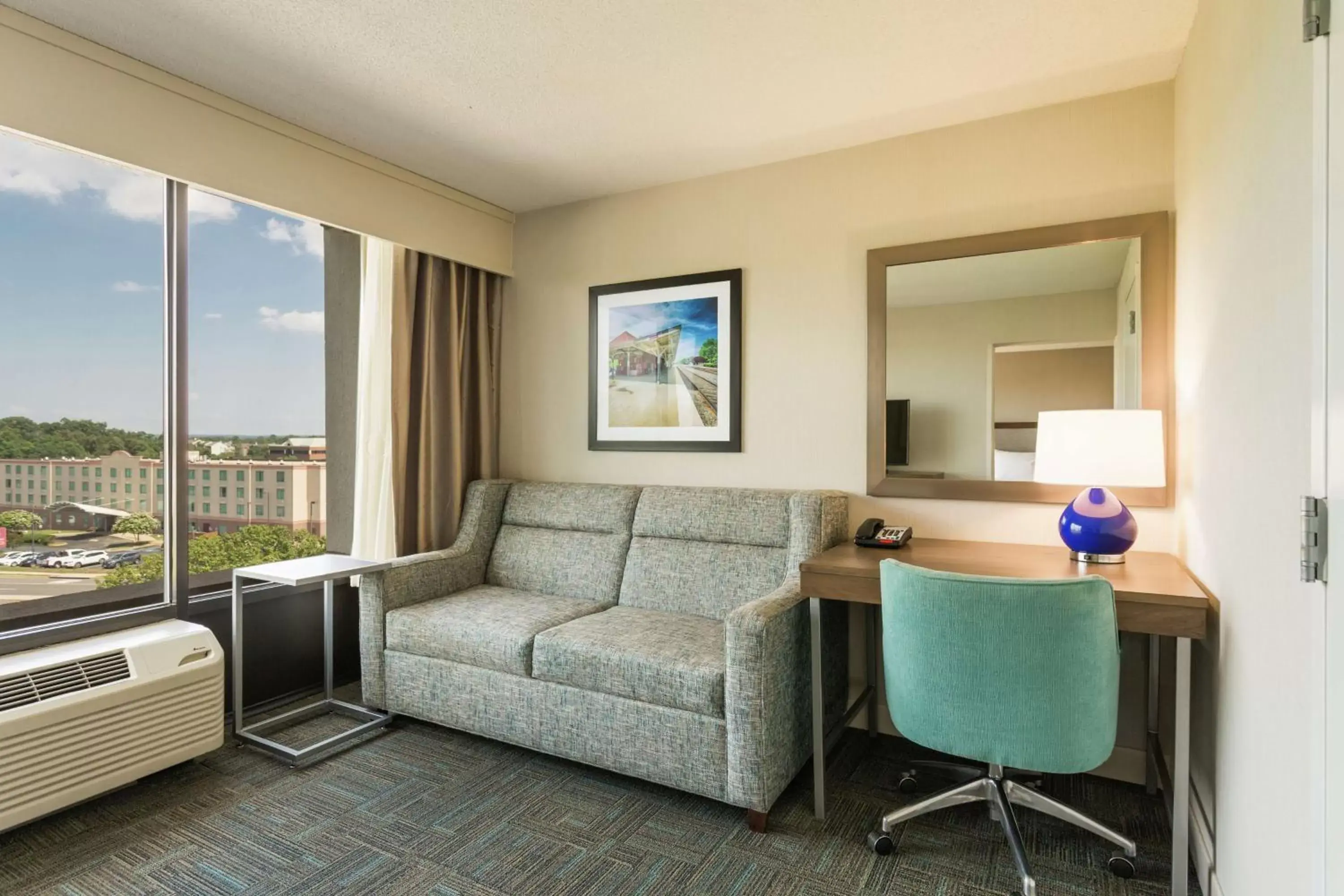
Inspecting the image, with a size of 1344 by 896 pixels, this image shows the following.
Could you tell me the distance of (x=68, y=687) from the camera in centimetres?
205

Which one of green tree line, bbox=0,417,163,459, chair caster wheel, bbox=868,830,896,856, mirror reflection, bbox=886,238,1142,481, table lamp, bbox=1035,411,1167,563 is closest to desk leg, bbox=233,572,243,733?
green tree line, bbox=0,417,163,459

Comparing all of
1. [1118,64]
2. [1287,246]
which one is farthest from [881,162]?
[1287,246]

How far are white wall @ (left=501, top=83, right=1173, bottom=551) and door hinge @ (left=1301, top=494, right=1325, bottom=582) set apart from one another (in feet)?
4.73

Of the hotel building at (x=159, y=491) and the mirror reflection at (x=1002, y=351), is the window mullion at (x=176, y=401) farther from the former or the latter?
the mirror reflection at (x=1002, y=351)

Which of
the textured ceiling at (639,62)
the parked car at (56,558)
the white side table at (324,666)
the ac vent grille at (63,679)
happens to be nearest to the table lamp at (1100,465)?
the textured ceiling at (639,62)

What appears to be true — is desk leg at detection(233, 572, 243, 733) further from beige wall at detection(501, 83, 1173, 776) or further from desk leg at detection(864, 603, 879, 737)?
desk leg at detection(864, 603, 879, 737)

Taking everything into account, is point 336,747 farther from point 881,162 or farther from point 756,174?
point 881,162

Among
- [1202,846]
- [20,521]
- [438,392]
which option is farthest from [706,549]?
[20,521]

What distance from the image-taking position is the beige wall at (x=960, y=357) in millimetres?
2480

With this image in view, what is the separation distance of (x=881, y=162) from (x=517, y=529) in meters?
2.33

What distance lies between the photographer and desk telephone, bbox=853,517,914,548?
97.4 inches

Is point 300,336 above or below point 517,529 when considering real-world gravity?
above

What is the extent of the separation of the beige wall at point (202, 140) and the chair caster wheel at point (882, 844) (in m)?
3.07

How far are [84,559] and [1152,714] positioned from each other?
12.3 feet
